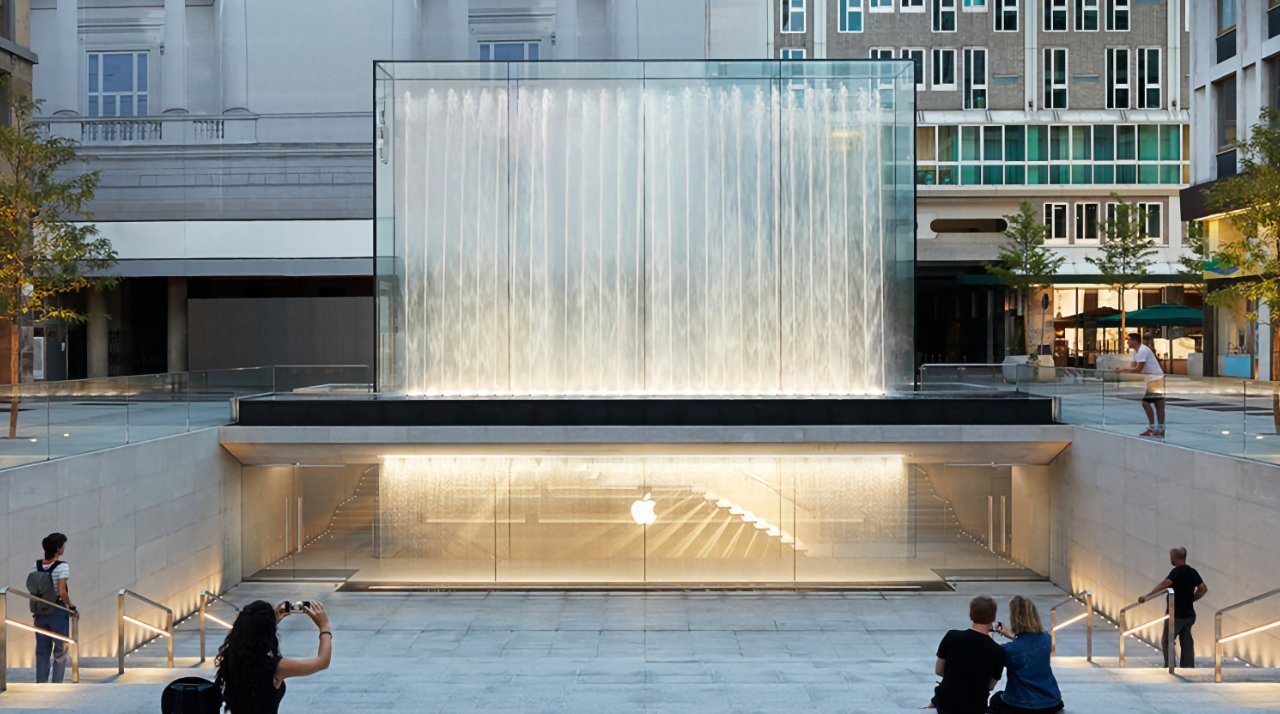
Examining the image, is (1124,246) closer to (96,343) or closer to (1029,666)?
(96,343)

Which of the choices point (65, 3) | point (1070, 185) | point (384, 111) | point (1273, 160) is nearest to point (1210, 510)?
point (1273, 160)

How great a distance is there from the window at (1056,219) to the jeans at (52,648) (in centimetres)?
3999

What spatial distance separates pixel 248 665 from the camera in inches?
205

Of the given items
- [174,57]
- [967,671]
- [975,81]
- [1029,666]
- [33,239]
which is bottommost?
[1029,666]

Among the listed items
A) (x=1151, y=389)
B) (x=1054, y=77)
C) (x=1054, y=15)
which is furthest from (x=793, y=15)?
(x=1151, y=389)

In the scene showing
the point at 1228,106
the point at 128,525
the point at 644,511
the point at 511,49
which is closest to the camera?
the point at 128,525

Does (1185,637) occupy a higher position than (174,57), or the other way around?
(174,57)

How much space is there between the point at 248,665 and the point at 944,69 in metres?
44.3

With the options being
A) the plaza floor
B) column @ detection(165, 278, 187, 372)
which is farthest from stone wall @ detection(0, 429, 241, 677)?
column @ detection(165, 278, 187, 372)

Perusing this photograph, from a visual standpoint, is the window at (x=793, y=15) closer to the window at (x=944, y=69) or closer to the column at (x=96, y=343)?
the window at (x=944, y=69)

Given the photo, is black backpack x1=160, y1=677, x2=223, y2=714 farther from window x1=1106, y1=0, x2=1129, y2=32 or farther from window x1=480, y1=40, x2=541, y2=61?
window x1=1106, y1=0, x2=1129, y2=32

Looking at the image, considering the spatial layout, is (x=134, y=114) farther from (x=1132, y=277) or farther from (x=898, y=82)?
(x=1132, y=277)

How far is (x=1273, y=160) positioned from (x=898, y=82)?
659cm

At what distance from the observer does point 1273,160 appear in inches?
794
